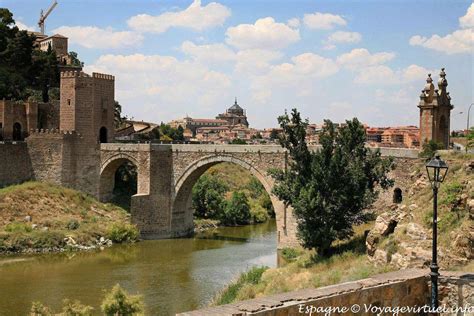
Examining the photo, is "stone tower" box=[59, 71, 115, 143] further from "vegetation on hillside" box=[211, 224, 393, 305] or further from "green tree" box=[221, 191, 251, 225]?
"vegetation on hillside" box=[211, 224, 393, 305]

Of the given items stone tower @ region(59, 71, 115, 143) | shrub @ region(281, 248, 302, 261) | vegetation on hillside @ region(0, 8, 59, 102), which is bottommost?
shrub @ region(281, 248, 302, 261)

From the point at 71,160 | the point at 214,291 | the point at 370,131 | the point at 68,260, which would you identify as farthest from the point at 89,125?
the point at 370,131

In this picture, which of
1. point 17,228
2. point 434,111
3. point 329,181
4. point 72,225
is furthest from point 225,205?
point 329,181

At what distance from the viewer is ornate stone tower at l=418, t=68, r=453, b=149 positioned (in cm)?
2312

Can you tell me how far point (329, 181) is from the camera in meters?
19.5

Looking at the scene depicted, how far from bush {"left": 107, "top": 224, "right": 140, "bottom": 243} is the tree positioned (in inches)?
Answer: 485

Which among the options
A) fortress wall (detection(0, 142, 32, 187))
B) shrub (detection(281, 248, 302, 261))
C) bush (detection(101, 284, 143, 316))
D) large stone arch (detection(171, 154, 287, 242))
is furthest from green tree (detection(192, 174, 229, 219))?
bush (detection(101, 284, 143, 316))

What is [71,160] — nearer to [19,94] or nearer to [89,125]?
[89,125]

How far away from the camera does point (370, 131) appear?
242 feet

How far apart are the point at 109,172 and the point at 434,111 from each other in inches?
754

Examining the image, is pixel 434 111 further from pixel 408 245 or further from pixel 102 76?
pixel 102 76

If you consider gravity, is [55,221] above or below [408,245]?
below

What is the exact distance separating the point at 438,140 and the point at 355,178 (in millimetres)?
5673

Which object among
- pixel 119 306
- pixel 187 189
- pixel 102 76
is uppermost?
pixel 102 76
